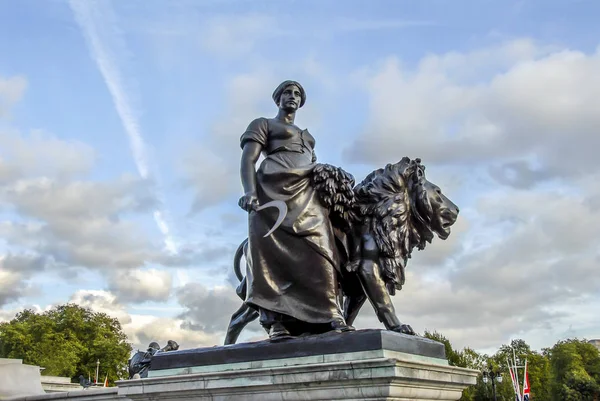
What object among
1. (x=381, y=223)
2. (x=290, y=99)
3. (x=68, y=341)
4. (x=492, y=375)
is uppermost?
(x=68, y=341)

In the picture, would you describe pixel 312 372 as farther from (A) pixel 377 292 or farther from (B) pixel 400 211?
(B) pixel 400 211

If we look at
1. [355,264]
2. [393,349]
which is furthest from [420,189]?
[393,349]

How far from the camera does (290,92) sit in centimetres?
840

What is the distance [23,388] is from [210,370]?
22.1 ft

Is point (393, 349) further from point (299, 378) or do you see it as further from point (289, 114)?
point (289, 114)

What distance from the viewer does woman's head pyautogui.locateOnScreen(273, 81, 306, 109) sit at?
8.41 metres

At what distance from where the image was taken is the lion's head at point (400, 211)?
25.2 feet

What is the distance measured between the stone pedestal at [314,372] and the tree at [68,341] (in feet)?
149

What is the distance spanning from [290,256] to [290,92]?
2.25m

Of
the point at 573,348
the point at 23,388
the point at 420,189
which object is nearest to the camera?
the point at 420,189

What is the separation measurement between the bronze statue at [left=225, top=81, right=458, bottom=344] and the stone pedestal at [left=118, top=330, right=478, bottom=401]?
1.13 ft

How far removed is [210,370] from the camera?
7.10 metres

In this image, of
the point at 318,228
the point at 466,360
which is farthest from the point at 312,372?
the point at 466,360

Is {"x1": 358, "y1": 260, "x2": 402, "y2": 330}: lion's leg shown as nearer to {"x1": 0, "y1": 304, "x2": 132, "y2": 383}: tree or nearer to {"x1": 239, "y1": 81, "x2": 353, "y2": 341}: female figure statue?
{"x1": 239, "y1": 81, "x2": 353, "y2": 341}: female figure statue
